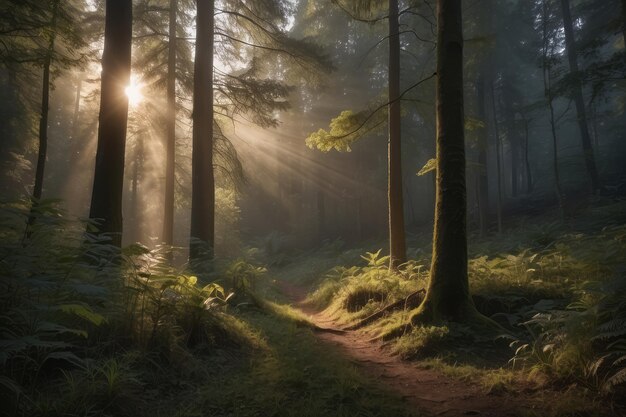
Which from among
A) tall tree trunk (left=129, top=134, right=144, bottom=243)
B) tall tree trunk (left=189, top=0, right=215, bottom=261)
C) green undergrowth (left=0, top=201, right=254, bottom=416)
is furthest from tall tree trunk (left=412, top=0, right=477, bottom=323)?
tall tree trunk (left=129, top=134, right=144, bottom=243)

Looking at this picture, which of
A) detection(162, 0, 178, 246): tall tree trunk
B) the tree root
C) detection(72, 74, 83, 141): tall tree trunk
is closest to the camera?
the tree root

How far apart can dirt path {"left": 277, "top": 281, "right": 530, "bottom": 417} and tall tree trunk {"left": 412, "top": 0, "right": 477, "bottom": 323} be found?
111 centimetres

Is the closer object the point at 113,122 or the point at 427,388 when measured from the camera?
the point at 427,388

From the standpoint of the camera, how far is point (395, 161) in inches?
412

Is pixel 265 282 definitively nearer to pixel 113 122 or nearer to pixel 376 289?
pixel 376 289

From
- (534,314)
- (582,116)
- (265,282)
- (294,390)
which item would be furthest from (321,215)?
(294,390)

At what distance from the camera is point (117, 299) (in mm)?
4426

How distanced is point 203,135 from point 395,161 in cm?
570

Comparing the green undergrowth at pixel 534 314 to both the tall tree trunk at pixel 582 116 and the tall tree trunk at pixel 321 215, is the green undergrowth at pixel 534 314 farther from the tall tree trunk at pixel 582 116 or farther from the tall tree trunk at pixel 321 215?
the tall tree trunk at pixel 321 215

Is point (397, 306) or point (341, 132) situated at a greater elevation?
point (341, 132)

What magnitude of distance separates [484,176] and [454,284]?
1644 centimetres

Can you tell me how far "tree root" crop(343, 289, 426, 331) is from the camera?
714 cm

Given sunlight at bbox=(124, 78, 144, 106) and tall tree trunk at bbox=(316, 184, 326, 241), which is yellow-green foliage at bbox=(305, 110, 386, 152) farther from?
tall tree trunk at bbox=(316, 184, 326, 241)

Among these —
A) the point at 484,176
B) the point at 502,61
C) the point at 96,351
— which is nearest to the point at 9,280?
the point at 96,351
